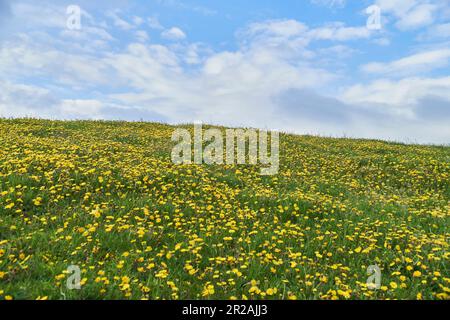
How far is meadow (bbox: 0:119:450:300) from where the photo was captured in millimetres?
5578

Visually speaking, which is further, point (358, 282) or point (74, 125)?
point (74, 125)

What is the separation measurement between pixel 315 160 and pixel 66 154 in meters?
10.5

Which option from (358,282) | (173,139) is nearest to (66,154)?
(173,139)

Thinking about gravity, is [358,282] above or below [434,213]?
below

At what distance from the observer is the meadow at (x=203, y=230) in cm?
558

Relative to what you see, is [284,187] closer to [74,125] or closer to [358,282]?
[358,282]

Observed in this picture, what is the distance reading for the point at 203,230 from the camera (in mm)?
7758

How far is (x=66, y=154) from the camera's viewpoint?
1278 centimetres

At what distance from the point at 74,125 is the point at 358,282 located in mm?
19347

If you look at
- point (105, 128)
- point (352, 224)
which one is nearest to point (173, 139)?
point (105, 128)
